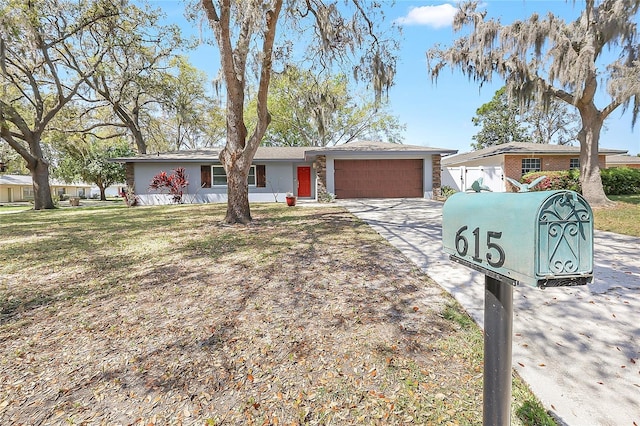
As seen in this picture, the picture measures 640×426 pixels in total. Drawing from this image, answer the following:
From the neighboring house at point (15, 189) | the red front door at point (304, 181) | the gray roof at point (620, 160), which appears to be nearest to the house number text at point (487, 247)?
the red front door at point (304, 181)

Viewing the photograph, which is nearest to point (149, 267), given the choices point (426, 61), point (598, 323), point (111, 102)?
point (598, 323)

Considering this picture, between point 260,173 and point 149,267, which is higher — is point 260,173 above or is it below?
above

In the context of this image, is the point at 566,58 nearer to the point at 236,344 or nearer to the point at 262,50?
the point at 262,50

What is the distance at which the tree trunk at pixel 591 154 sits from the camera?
947 cm

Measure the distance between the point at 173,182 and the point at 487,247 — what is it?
50.1 feet

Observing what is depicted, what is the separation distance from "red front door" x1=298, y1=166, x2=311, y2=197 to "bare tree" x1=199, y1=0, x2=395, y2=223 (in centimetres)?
775

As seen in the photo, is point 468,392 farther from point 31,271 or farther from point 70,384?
point 31,271

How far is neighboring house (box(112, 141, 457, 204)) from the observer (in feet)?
45.6

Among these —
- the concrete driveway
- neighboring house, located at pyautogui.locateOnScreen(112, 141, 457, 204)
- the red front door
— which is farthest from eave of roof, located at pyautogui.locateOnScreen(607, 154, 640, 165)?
the concrete driveway

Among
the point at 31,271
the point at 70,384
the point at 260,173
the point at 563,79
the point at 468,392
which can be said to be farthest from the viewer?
the point at 260,173

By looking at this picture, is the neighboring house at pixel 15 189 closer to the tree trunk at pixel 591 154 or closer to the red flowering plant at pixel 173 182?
the red flowering plant at pixel 173 182

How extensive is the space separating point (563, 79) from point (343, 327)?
34.6 ft

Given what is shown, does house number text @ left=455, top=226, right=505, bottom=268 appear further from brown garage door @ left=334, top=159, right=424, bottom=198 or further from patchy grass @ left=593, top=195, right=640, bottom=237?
brown garage door @ left=334, top=159, right=424, bottom=198

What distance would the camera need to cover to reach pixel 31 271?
161 inches
